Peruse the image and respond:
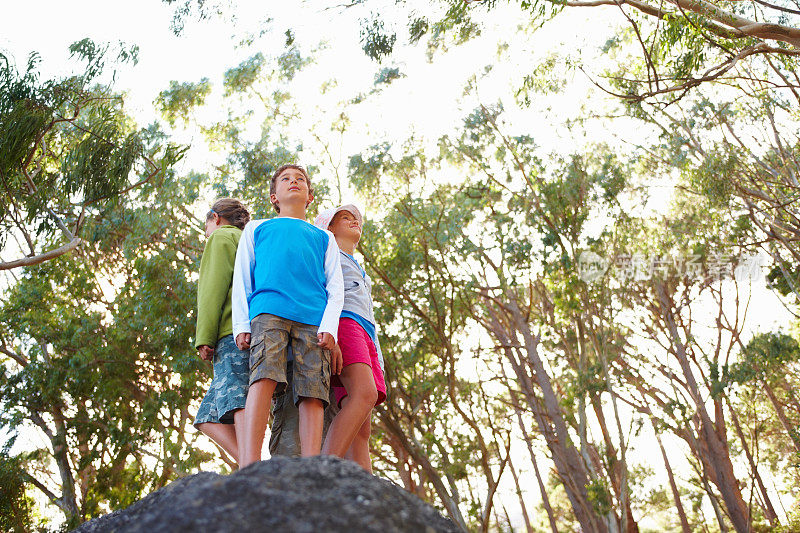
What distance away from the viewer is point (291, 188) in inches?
121

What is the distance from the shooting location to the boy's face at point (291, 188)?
307 centimetres

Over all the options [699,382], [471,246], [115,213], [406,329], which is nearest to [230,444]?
[406,329]

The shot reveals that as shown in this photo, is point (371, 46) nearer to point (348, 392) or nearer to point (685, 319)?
point (348, 392)

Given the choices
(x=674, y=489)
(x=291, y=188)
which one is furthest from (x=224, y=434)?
(x=674, y=489)

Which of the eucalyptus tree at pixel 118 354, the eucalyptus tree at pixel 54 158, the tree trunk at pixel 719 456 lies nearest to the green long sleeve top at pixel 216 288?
the eucalyptus tree at pixel 54 158

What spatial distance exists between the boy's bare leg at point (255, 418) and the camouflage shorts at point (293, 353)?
0.12ft

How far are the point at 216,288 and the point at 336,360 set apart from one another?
639mm

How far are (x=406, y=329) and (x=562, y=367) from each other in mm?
8510

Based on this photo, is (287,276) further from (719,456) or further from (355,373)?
(719,456)

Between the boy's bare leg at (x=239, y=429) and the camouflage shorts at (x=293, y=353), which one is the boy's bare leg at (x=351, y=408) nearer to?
the camouflage shorts at (x=293, y=353)

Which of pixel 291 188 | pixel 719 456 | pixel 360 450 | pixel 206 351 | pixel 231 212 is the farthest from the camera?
pixel 719 456

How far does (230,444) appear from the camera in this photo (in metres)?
2.56

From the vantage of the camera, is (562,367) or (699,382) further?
(562,367)

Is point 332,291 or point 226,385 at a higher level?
point 332,291
